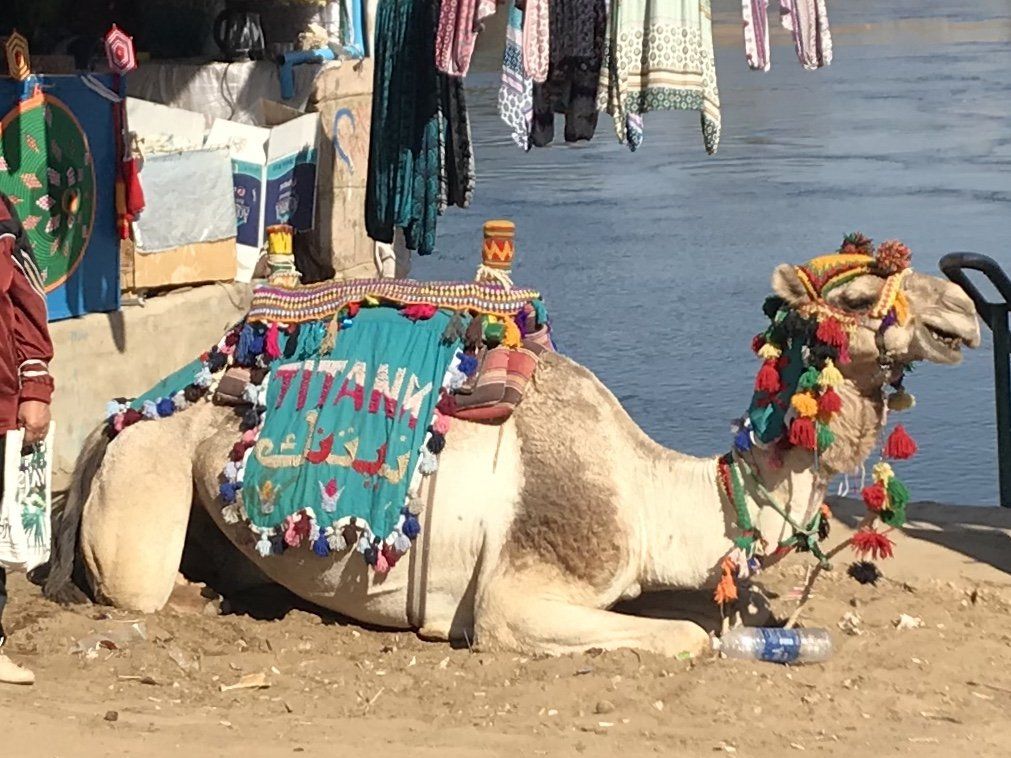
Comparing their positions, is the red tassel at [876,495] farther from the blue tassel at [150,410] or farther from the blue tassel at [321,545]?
the blue tassel at [150,410]

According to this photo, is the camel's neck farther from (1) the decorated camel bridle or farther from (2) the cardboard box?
(2) the cardboard box

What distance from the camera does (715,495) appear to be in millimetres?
5914

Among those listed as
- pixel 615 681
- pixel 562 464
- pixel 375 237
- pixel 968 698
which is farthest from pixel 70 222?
pixel 968 698

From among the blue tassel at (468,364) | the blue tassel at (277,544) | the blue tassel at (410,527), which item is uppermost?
the blue tassel at (468,364)

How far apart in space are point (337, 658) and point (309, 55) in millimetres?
5637

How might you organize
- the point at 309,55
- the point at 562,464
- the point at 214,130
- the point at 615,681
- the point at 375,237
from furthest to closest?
the point at 309,55 → the point at 214,130 → the point at 375,237 → the point at 562,464 → the point at 615,681

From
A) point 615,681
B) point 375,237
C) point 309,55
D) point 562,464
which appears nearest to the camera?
point 615,681

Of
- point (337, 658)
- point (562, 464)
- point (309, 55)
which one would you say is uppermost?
point (309, 55)

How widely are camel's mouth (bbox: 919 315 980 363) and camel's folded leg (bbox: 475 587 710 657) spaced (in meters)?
1.11

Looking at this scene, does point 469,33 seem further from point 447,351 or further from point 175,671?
point 175,671

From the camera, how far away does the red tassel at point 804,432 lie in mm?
5551

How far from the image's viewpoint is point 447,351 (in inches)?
241

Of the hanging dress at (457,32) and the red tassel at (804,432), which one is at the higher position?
the hanging dress at (457,32)

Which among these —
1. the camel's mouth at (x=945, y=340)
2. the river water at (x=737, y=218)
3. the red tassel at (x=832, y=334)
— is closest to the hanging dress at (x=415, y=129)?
the river water at (x=737, y=218)
